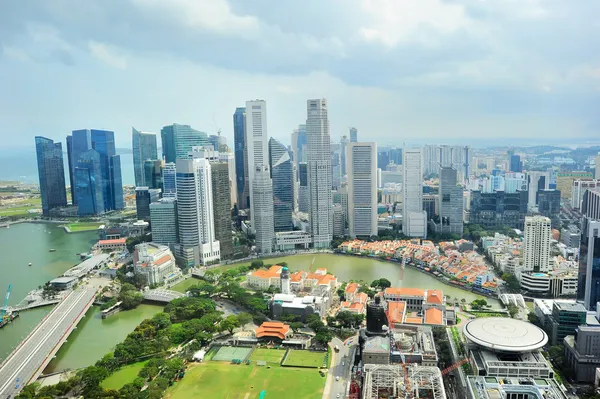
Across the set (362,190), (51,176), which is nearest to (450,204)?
(362,190)

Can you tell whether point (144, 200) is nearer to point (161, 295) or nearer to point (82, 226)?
point (82, 226)

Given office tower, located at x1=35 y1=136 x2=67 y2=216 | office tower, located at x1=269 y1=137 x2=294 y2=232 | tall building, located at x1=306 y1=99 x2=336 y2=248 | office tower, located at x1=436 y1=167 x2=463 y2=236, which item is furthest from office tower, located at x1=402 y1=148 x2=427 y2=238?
office tower, located at x1=35 y1=136 x2=67 y2=216

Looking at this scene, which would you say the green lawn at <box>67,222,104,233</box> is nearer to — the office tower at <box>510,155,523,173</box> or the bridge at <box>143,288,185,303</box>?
the bridge at <box>143,288,185,303</box>

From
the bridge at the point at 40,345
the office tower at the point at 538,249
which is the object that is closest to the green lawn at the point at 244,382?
the bridge at the point at 40,345

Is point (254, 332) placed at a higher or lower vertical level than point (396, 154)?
lower

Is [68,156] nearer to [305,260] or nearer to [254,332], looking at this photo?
[305,260]

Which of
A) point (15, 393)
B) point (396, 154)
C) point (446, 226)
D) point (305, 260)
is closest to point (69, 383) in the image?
point (15, 393)
